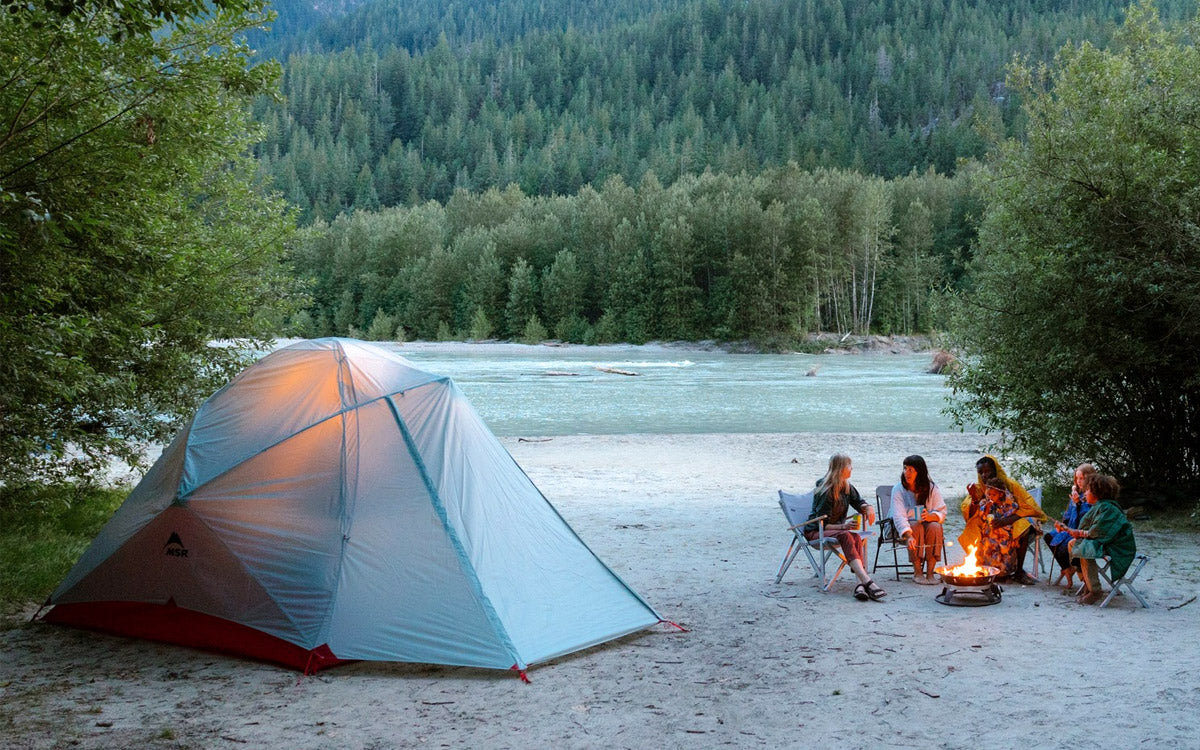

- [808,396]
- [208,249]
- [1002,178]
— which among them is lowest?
[808,396]

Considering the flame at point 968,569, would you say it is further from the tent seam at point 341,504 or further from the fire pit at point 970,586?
→ the tent seam at point 341,504

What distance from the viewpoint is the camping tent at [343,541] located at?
5.63 meters

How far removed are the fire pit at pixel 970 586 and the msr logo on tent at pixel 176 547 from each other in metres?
5.09

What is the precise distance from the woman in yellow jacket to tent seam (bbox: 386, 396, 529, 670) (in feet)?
12.3

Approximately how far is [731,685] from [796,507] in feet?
9.05

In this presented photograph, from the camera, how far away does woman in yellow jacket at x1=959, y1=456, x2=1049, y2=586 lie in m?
7.41

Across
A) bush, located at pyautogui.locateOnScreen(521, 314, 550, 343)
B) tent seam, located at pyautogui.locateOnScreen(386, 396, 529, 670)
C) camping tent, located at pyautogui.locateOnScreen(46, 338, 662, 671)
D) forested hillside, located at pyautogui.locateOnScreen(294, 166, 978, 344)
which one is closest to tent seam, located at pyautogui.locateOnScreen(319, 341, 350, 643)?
camping tent, located at pyautogui.locateOnScreen(46, 338, 662, 671)

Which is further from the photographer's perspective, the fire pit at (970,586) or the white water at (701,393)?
the white water at (701,393)

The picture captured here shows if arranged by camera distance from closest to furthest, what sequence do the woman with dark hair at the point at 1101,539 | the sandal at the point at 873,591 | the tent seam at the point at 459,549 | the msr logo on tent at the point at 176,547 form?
1. the tent seam at the point at 459,549
2. the msr logo on tent at the point at 176,547
3. the woman with dark hair at the point at 1101,539
4. the sandal at the point at 873,591

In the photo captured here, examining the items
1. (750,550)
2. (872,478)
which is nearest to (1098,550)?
(750,550)

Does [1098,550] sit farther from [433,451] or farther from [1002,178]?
[1002,178]

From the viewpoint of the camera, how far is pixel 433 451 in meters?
6.10

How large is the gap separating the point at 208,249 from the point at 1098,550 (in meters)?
8.23

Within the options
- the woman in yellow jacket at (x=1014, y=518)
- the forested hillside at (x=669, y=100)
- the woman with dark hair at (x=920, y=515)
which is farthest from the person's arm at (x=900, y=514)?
the forested hillside at (x=669, y=100)
